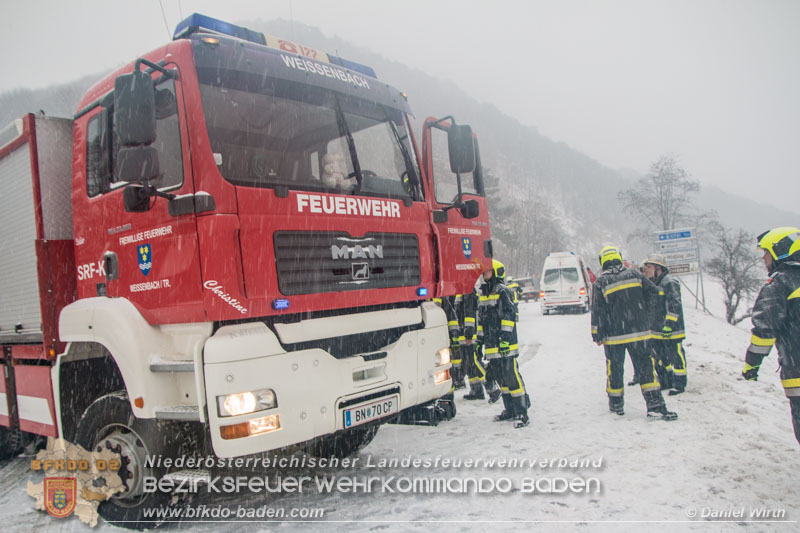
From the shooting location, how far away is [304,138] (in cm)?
407

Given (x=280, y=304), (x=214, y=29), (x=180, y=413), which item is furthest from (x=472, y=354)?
(x=214, y=29)

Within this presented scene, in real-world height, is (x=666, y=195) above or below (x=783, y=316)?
above

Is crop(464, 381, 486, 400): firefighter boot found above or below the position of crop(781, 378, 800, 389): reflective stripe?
below

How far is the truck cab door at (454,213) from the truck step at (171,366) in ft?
7.23

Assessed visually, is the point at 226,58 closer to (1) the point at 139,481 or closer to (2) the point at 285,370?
(2) the point at 285,370

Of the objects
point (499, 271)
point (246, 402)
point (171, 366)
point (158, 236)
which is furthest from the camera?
point (499, 271)

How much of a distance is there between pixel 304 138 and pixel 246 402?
200 cm

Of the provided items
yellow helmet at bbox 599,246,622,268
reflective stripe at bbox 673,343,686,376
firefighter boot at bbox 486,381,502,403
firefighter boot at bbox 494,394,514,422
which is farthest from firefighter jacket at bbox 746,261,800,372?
firefighter boot at bbox 486,381,502,403

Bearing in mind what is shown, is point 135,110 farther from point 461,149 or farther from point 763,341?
point 763,341

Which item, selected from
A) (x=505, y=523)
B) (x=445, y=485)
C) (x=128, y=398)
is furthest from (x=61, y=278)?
(x=505, y=523)

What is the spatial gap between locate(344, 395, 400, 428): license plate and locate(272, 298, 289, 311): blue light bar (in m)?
0.84

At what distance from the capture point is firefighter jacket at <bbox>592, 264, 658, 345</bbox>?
585cm

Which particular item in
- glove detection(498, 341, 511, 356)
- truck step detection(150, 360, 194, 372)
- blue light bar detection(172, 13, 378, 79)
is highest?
blue light bar detection(172, 13, 378, 79)

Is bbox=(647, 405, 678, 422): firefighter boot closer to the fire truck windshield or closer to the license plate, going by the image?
the license plate
